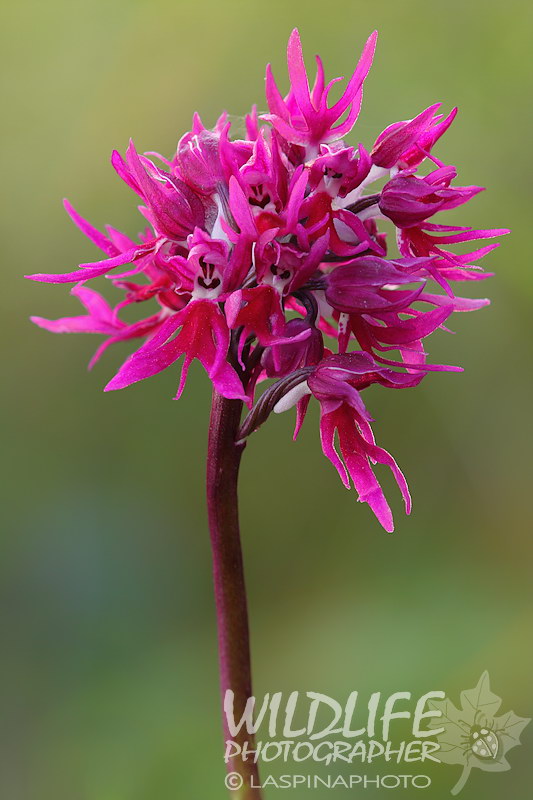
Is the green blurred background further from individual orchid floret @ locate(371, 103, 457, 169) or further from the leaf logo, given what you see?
individual orchid floret @ locate(371, 103, 457, 169)

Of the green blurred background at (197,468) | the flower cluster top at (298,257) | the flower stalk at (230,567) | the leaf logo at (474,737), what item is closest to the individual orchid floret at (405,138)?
the flower cluster top at (298,257)

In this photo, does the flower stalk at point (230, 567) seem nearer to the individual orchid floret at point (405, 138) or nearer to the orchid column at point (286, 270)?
the orchid column at point (286, 270)

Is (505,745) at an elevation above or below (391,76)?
below

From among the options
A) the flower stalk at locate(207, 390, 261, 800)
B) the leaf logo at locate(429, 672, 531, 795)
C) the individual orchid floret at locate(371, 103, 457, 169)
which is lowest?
the leaf logo at locate(429, 672, 531, 795)

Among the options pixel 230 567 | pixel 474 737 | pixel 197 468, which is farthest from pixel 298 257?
pixel 197 468

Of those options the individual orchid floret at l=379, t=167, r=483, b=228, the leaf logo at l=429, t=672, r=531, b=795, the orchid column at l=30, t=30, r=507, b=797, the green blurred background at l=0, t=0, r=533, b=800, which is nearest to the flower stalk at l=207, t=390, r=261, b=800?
the orchid column at l=30, t=30, r=507, b=797

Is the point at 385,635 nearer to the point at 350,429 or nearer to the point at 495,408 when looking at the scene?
the point at 495,408

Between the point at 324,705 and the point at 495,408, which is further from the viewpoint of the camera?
the point at 495,408

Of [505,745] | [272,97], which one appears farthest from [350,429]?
[505,745]
